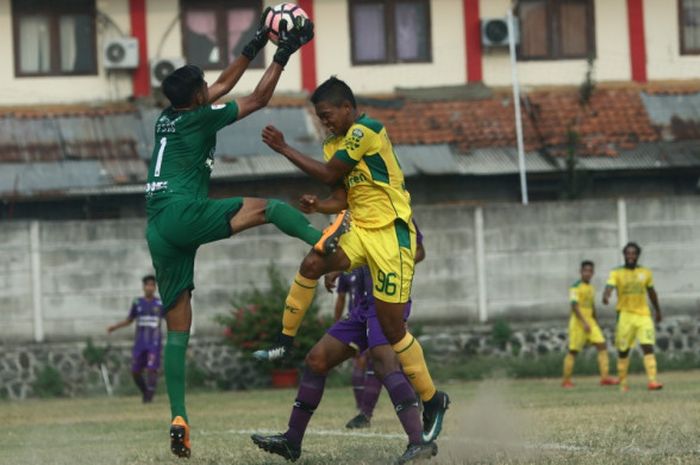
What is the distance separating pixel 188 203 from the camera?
10852mm

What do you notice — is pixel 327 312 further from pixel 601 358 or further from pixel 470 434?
pixel 470 434

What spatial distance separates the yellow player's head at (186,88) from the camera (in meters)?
11.0

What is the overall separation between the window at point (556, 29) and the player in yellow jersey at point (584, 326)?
9.26 meters

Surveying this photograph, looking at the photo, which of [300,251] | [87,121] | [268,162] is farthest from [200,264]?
[87,121]

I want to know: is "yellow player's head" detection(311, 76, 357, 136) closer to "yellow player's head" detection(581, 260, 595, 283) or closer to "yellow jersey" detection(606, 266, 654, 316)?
"yellow jersey" detection(606, 266, 654, 316)

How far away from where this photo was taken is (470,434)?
11938 millimetres

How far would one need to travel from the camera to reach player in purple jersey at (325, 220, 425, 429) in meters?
12.1

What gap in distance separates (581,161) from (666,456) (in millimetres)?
21770

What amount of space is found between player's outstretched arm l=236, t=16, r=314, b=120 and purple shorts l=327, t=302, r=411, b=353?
1607mm

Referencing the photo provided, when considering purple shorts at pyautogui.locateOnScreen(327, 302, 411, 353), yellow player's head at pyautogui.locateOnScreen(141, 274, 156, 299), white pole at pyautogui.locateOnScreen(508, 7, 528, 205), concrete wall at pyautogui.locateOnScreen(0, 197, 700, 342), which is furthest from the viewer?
white pole at pyautogui.locateOnScreen(508, 7, 528, 205)

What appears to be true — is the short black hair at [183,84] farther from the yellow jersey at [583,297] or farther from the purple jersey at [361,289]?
the yellow jersey at [583,297]

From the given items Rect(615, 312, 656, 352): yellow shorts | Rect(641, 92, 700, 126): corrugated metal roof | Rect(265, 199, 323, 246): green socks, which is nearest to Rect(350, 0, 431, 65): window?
Rect(641, 92, 700, 126): corrugated metal roof

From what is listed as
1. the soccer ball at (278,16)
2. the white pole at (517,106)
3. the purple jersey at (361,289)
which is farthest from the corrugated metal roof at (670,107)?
the soccer ball at (278,16)

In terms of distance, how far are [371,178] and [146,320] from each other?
14.5m
